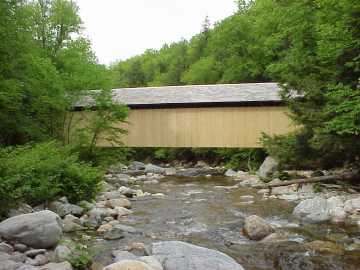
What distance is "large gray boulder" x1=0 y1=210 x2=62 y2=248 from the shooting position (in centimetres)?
516

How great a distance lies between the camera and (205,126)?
52.5 ft

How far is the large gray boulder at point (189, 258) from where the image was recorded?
15.7 feet

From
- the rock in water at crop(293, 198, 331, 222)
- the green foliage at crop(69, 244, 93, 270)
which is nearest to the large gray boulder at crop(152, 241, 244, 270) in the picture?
the green foliage at crop(69, 244, 93, 270)

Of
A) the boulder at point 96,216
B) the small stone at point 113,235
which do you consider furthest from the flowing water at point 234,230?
the boulder at point 96,216

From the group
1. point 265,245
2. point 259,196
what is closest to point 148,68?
point 259,196

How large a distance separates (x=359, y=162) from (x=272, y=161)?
3.81m

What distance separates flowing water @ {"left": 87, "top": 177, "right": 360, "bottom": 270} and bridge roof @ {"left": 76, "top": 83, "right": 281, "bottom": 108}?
5045 millimetres

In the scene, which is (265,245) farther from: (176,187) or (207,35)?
(207,35)

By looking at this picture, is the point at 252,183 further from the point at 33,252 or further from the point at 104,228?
the point at 33,252

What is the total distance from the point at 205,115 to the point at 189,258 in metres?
11.3

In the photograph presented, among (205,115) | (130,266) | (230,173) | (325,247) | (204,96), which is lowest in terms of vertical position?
(230,173)

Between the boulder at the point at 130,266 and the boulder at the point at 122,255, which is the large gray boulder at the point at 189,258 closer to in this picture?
the boulder at the point at 122,255

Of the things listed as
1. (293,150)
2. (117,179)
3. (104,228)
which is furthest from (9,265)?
(117,179)

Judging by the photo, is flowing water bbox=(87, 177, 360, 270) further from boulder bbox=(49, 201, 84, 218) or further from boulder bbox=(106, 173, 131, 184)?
boulder bbox=(106, 173, 131, 184)
